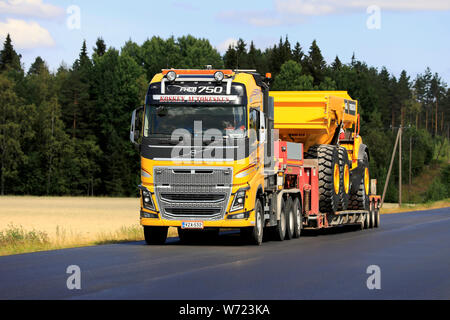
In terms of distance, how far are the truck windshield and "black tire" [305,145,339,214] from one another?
6.93 m

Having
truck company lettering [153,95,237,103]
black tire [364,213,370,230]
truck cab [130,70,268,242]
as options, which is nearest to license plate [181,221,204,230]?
truck cab [130,70,268,242]

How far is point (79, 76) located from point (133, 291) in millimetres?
105104

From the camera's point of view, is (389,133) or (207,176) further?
(389,133)

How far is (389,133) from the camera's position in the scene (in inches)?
5817

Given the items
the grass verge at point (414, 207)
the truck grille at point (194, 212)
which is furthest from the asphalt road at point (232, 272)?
the grass verge at point (414, 207)

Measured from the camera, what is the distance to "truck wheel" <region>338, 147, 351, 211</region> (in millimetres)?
28500

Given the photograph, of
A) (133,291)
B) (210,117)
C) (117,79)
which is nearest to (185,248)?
(210,117)

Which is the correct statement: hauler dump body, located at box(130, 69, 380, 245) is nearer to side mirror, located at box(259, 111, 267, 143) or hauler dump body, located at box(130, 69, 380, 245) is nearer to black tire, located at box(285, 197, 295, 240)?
side mirror, located at box(259, 111, 267, 143)

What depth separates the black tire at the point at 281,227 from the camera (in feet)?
77.8

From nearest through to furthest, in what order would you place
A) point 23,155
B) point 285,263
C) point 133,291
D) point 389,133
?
point 133,291, point 285,263, point 23,155, point 389,133

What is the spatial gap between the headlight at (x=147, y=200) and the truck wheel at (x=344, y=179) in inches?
354

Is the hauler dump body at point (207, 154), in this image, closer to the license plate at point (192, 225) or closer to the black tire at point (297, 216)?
the license plate at point (192, 225)
